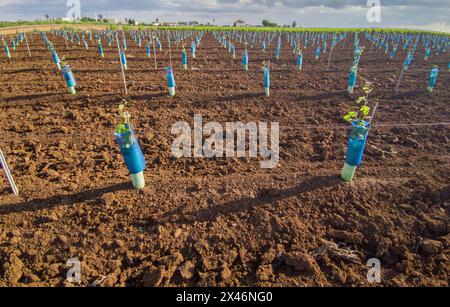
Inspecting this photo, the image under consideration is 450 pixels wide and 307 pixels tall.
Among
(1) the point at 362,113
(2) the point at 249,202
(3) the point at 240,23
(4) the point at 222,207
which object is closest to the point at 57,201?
(4) the point at 222,207

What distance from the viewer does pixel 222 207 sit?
3375 millimetres

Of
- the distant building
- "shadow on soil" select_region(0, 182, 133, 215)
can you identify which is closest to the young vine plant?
"shadow on soil" select_region(0, 182, 133, 215)

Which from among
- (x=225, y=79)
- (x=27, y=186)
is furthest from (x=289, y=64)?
(x=27, y=186)

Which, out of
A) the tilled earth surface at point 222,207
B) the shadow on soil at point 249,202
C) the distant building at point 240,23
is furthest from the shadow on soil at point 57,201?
the distant building at point 240,23

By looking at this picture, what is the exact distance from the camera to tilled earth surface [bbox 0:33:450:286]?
265cm

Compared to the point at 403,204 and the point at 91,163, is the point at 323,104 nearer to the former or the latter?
the point at 403,204

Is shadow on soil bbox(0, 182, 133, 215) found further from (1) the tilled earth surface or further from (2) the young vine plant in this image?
(2) the young vine plant

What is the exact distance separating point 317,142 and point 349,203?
6.71ft

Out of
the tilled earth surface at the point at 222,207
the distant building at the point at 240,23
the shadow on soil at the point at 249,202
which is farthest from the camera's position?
the distant building at the point at 240,23

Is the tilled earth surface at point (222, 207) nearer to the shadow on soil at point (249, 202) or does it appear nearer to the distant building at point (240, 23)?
the shadow on soil at point (249, 202)

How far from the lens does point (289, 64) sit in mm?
13172

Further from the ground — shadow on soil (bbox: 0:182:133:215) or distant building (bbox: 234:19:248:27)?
distant building (bbox: 234:19:248:27)

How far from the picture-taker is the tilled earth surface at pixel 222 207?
265cm

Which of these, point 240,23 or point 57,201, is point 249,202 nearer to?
point 57,201
